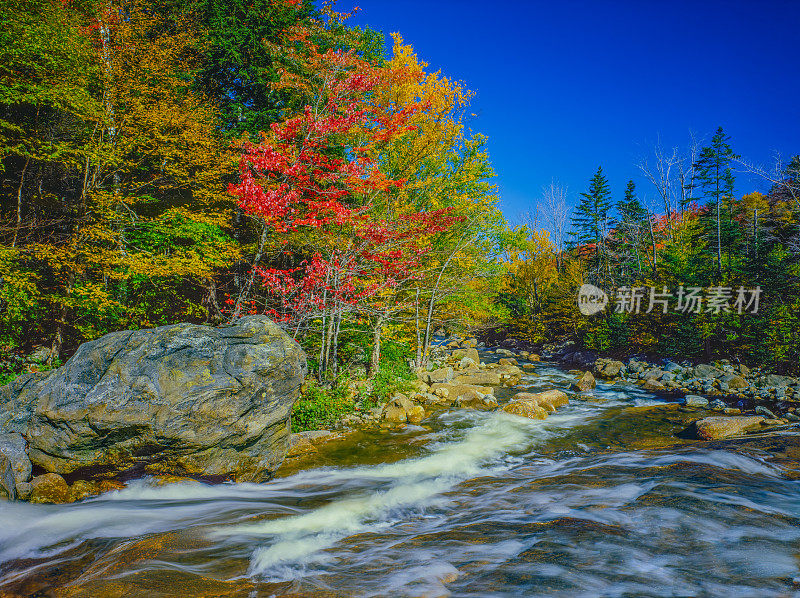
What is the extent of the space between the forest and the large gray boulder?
247 centimetres

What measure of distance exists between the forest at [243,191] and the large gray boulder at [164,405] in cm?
247

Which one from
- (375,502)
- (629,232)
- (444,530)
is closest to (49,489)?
(375,502)

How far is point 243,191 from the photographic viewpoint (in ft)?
28.0

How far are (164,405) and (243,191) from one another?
18.1 feet

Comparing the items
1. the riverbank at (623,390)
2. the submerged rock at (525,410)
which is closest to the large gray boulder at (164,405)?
the riverbank at (623,390)

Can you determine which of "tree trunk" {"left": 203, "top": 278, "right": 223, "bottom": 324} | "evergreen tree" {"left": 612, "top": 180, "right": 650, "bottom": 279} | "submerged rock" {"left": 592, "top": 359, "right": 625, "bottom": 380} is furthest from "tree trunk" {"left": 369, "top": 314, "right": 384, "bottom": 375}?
"evergreen tree" {"left": 612, "top": 180, "right": 650, "bottom": 279}

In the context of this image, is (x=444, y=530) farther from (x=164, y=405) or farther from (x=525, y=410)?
(x=525, y=410)

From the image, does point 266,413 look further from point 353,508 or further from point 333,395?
point 333,395

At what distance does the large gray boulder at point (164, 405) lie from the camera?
461 centimetres

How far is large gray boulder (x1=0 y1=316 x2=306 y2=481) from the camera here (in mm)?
4605

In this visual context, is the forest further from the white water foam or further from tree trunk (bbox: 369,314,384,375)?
the white water foam

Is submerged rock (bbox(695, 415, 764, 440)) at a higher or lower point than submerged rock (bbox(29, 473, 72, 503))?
higher

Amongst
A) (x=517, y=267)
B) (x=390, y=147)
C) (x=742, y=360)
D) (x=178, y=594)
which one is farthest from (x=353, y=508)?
(x=517, y=267)

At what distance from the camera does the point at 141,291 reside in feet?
36.8
